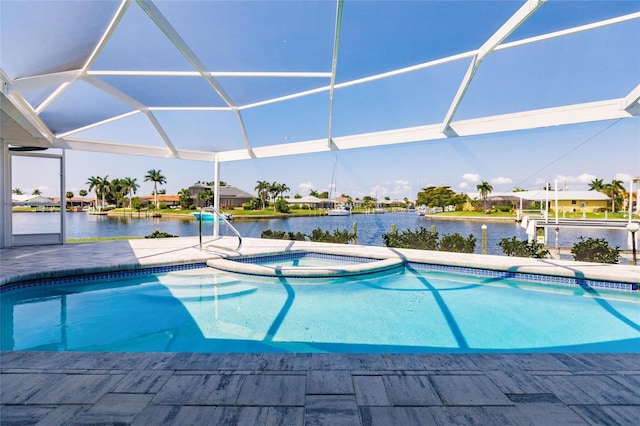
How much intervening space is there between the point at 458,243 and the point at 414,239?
1373 millimetres

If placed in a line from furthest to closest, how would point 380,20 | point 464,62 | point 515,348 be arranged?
point 464,62
point 380,20
point 515,348

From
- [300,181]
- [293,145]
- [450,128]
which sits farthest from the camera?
→ [300,181]

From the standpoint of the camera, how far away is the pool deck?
89.7 inches

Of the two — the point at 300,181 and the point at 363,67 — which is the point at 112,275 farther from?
the point at 300,181

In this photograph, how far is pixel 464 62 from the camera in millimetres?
7590

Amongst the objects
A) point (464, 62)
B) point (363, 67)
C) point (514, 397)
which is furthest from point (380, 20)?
point (514, 397)

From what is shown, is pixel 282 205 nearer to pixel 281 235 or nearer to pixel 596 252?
pixel 281 235

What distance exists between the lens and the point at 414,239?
11719mm

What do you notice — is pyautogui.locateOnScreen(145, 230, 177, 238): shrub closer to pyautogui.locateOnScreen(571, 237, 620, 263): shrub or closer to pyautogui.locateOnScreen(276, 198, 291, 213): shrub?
pyautogui.locateOnScreen(276, 198, 291, 213): shrub

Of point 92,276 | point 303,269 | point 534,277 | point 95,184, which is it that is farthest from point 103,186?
point 534,277

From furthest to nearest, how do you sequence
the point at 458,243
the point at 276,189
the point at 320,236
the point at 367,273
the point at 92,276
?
the point at 276,189 < the point at 320,236 < the point at 458,243 < the point at 367,273 < the point at 92,276

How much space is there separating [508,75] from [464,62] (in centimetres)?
125

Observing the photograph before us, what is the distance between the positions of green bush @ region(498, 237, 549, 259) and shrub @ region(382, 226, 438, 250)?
1956mm

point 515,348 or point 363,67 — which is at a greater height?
point 363,67
